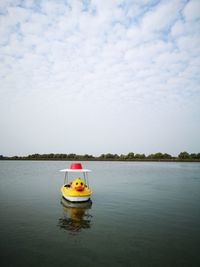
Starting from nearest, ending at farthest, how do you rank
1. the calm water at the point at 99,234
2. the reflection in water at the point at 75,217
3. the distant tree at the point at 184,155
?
the calm water at the point at 99,234, the reflection in water at the point at 75,217, the distant tree at the point at 184,155

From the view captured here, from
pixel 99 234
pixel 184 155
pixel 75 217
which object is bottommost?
pixel 99 234

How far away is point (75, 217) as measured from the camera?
59.7 ft

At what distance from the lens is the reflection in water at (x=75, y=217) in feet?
50.6

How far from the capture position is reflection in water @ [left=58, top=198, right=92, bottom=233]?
1543 centimetres

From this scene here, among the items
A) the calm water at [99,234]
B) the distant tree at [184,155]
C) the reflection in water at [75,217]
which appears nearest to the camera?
the calm water at [99,234]

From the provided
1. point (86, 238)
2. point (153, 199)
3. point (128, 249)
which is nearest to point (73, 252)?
point (86, 238)

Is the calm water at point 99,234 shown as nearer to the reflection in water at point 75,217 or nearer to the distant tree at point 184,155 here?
the reflection in water at point 75,217

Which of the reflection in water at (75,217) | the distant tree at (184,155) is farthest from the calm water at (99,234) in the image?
the distant tree at (184,155)

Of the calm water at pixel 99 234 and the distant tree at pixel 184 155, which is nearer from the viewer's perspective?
the calm water at pixel 99 234

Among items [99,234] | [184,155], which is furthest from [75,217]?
[184,155]

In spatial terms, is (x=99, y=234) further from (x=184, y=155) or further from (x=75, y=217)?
(x=184, y=155)

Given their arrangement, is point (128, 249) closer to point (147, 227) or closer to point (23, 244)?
point (147, 227)

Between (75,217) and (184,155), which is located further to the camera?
(184,155)

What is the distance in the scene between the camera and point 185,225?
16.1m
